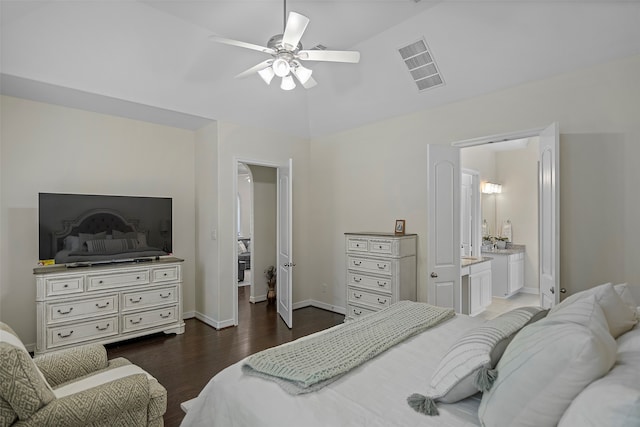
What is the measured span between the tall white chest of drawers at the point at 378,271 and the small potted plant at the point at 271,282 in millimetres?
1835

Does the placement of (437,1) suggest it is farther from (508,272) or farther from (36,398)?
(508,272)

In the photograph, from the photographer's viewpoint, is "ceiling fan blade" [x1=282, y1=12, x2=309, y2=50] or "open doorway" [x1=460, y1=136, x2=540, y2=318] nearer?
"ceiling fan blade" [x1=282, y1=12, x2=309, y2=50]

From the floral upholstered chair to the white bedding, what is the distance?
0.33 meters

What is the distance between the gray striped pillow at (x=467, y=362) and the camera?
1336mm

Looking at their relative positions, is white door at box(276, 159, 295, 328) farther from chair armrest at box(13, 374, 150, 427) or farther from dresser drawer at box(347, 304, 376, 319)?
chair armrest at box(13, 374, 150, 427)

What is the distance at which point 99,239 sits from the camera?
3828 millimetres

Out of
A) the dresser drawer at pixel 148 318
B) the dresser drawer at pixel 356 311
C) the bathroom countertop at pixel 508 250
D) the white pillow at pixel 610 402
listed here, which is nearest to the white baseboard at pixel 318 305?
the dresser drawer at pixel 356 311

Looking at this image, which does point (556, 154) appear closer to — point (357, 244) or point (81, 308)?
point (357, 244)

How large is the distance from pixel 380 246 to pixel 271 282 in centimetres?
253

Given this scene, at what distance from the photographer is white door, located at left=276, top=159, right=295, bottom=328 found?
4375mm

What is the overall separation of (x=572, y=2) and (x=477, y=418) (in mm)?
3171

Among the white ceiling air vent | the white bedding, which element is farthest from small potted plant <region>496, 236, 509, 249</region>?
the white bedding

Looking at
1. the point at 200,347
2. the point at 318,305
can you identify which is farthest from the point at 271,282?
the point at 200,347

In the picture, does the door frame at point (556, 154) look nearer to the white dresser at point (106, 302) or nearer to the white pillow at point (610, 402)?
the white pillow at point (610, 402)
